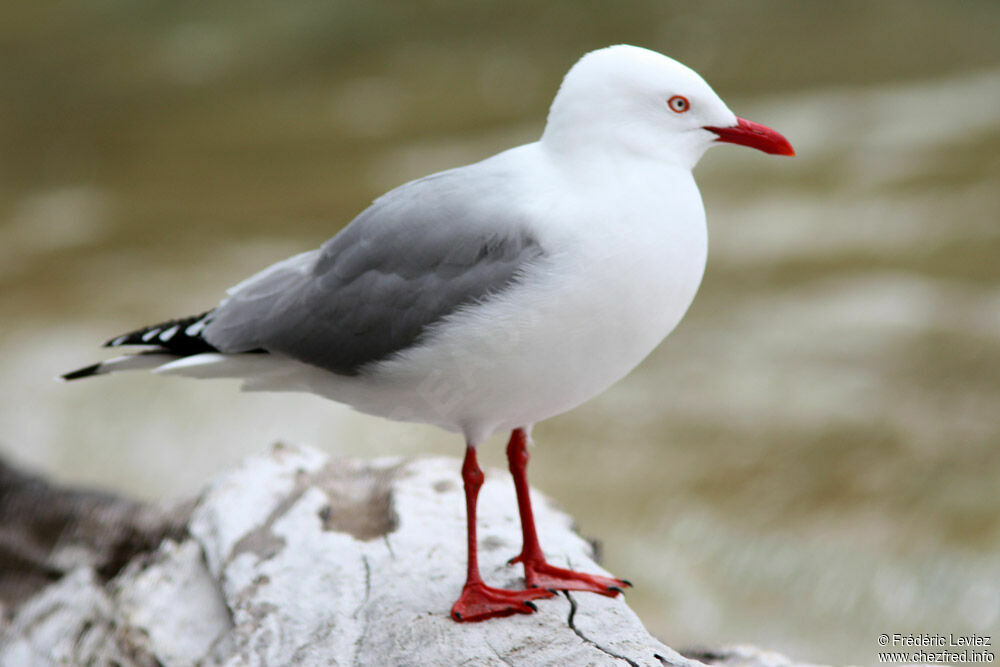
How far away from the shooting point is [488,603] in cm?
262

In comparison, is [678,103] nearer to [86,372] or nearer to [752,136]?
[752,136]

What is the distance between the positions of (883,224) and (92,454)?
5.73 metres

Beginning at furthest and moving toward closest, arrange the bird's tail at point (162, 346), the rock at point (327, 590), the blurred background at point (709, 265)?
the blurred background at point (709, 265)
the bird's tail at point (162, 346)
the rock at point (327, 590)

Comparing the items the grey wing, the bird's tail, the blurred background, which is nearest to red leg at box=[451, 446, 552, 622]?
the grey wing

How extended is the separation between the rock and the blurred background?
1.80 meters

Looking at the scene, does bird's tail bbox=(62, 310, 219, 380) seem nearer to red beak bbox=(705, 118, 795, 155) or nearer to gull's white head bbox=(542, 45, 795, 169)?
gull's white head bbox=(542, 45, 795, 169)

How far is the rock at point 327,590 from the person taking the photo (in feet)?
8.36

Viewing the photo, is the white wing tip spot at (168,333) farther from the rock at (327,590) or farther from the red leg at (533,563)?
the red leg at (533,563)

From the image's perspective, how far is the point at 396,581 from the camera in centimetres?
278

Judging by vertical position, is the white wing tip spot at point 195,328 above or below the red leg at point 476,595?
above

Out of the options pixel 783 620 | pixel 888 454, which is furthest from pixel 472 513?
pixel 888 454

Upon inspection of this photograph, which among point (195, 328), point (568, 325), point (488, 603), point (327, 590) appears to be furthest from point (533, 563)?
point (195, 328)

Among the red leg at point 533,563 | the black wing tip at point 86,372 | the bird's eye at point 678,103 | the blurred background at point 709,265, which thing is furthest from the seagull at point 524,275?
the blurred background at point 709,265

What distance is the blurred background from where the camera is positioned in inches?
209
